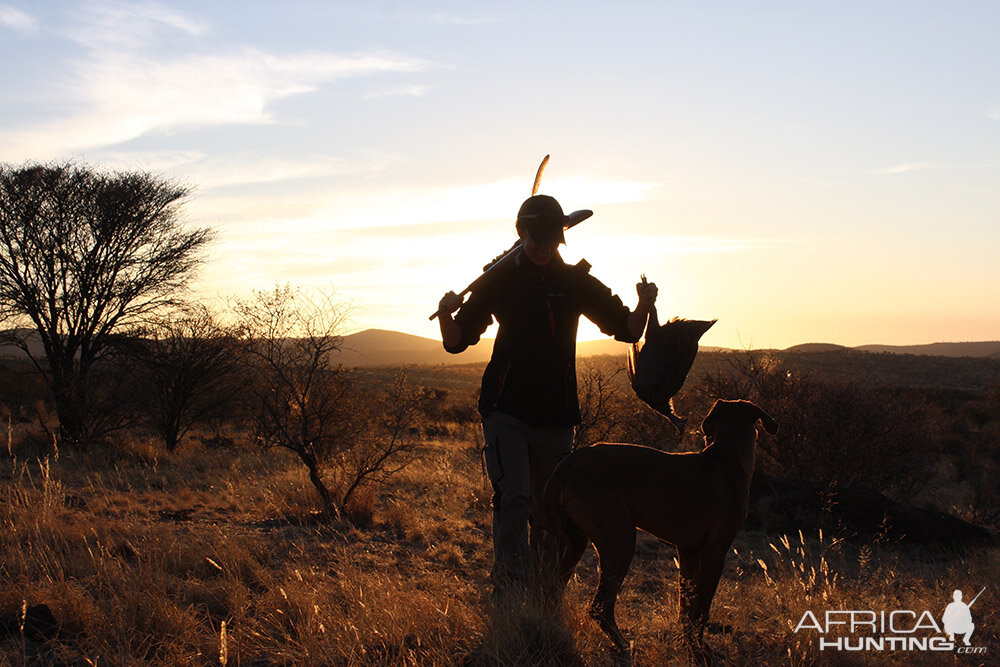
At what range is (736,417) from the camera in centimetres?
356

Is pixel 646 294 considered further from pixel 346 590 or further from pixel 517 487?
pixel 346 590

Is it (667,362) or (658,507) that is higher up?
(667,362)

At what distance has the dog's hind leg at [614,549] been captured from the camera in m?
3.30

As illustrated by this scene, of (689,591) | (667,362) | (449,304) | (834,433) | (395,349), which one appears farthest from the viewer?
(395,349)

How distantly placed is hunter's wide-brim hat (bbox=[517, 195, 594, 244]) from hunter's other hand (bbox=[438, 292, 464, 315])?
0.51 metres

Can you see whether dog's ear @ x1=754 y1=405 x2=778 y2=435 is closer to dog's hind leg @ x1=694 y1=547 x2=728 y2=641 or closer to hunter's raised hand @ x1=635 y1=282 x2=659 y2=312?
dog's hind leg @ x1=694 y1=547 x2=728 y2=641

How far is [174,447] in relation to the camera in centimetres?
1425

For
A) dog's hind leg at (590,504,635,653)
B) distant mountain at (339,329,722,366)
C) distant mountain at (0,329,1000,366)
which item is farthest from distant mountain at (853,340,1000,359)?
dog's hind leg at (590,504,635,653)

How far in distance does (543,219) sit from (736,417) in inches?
55.1

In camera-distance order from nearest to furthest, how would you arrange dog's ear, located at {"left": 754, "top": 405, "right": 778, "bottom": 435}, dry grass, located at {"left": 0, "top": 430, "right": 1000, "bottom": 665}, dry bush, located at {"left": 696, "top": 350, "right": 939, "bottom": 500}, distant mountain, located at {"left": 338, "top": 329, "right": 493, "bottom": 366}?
dry grass, located at {"left": 0, "top": 430, "right": 1000, "bottom": 665}
dog's ear, located at {"left": 754, "top": 405, "right": 778, "bottom": 435}
dry bush, located at {"left": 696, "top": 350, "right": 939, "bottom": 500}
distant mountain, located at {"left": 338, "top": 329, "right": 493, "bottom": 366}

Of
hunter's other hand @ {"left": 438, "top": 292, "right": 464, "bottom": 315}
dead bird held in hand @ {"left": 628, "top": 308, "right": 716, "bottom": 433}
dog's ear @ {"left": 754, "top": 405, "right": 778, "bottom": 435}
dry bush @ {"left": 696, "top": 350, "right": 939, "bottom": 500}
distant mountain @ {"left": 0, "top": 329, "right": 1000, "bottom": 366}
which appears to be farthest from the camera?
distant mountain @ {"left": 0, "top": 329, "right": 1000, "bottom": 366}

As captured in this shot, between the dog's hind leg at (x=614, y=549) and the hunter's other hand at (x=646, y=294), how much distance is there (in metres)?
1.15

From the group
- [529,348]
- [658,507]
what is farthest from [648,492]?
[529,348]

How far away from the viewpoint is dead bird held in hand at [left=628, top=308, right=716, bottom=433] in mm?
3691
